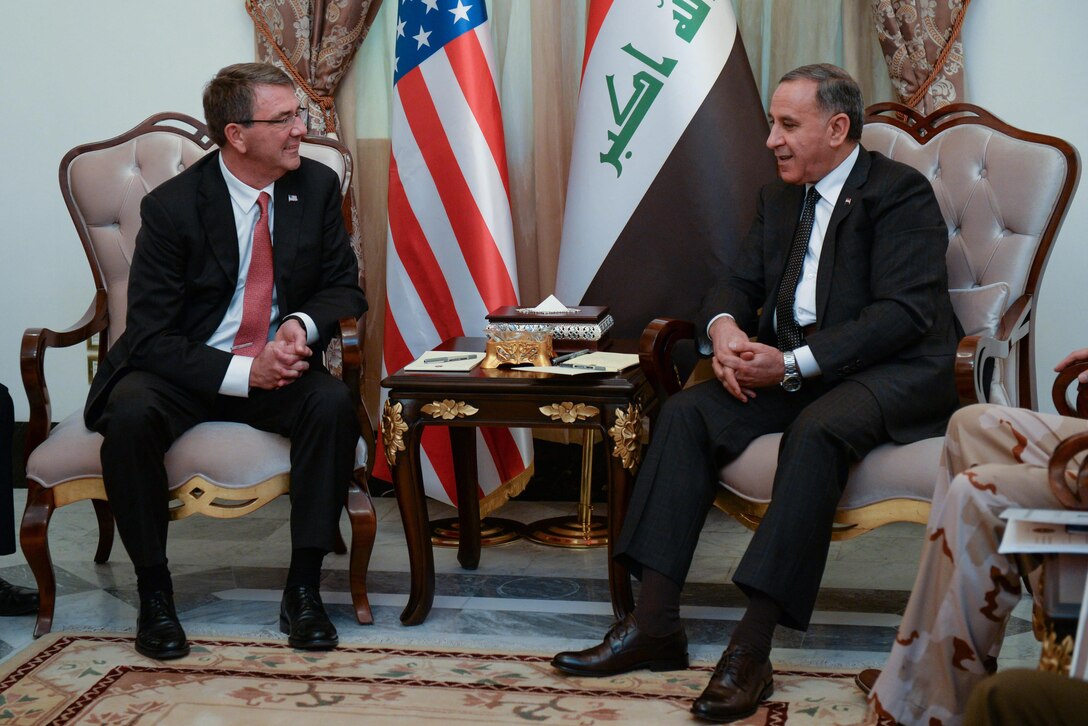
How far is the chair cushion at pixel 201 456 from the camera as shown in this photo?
9.34 ft

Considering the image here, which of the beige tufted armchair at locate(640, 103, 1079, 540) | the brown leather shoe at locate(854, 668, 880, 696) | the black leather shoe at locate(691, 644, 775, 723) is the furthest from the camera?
the beige tufted armchair at locate(640, 103, 1079, 540)

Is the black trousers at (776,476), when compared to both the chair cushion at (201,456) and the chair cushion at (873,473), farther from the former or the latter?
the chair cushion at (201,456)

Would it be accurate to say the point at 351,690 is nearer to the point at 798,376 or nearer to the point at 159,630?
the point at 159,630

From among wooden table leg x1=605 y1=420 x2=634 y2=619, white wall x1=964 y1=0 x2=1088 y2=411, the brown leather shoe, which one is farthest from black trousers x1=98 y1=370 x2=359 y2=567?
white wall x1=964 y1=0 x2=1088 y2=411

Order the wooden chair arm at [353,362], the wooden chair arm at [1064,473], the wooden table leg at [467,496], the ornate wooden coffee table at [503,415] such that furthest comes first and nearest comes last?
the wooden table leg at [467,496]
the wooden chair arm at [353,362]
the ornate wooden coffee table at [503,415]
the wooden chair arm at [1064,473]

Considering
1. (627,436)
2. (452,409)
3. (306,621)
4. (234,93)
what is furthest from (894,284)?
(234,93)

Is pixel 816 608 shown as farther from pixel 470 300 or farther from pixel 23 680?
pixel 23 680

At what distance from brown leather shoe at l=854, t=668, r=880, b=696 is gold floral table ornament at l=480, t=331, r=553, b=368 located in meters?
1.02

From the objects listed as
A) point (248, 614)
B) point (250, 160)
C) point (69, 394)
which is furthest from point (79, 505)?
point (250, 160)

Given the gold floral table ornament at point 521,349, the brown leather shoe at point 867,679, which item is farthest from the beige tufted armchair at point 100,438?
the brown leather shoe at point 867,679

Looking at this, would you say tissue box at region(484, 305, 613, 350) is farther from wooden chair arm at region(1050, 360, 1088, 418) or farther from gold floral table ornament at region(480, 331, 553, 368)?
wooden chair arm at region(1050, 360, 1088, 418)

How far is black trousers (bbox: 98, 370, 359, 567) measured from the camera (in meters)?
2.80

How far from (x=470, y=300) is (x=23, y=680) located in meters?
1.64

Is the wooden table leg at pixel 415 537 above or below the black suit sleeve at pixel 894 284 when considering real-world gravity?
below
